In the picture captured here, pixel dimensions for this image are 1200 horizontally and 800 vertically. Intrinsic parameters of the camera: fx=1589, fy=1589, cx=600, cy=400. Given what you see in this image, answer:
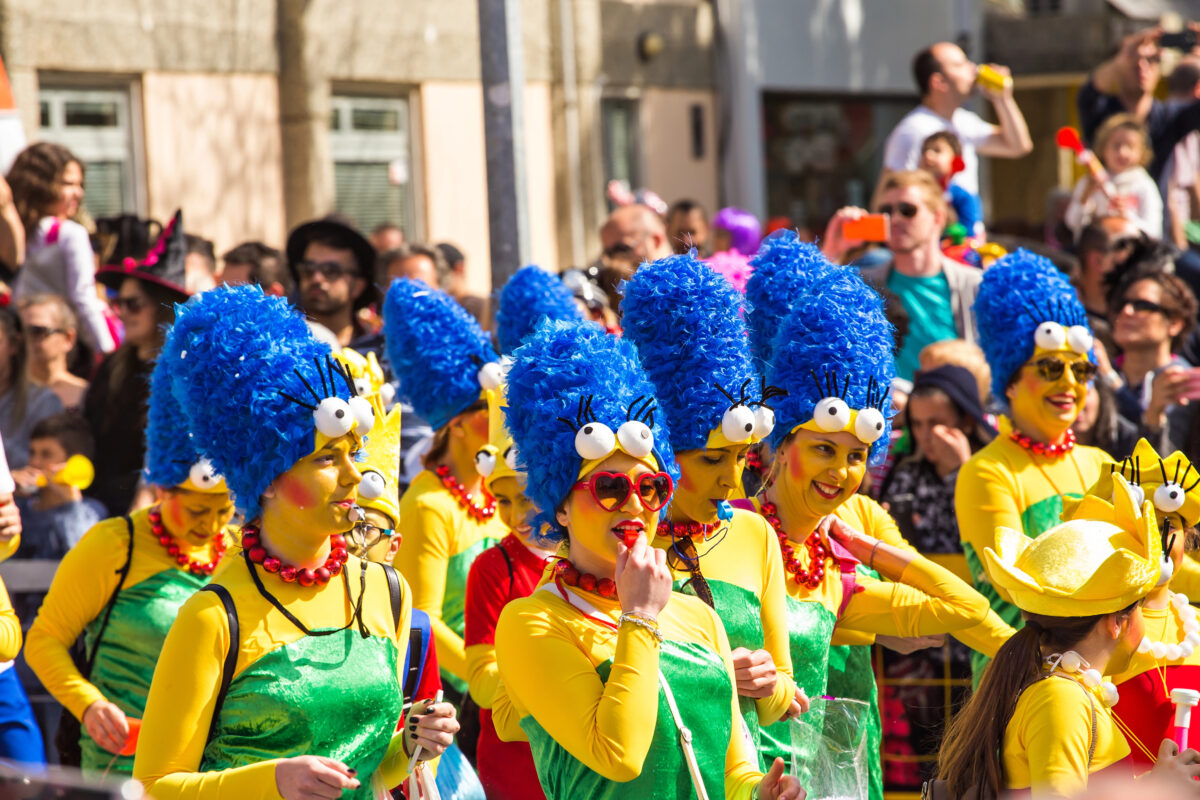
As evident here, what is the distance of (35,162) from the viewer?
23.8ft

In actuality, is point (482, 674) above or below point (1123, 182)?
below

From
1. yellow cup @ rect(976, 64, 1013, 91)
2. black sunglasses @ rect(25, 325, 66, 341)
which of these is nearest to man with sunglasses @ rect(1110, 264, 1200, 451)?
yellow cup @ rect(976, 64, 1013, 91)

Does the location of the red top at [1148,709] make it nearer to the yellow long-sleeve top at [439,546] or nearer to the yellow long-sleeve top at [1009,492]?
the yellow long-sleeve top at [1009,492]

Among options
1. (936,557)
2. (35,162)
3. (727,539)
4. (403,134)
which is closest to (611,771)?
(727,539)

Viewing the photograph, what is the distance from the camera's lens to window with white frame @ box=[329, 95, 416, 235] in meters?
12.4

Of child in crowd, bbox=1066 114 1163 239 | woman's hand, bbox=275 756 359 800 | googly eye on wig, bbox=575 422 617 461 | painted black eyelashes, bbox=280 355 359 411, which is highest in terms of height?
child in crowd, bbox=1066 114 1163 239

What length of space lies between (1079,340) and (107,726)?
9.56ft

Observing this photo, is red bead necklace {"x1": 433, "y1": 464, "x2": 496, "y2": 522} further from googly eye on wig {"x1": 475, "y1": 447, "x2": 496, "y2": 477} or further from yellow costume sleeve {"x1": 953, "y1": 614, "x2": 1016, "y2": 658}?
yellow costume sleeve {"x1": 953, "y1": 614, "x2": 1016, "y2": 658}

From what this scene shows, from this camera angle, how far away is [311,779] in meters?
2.76

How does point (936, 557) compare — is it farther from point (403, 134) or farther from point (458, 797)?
point (403, 134)

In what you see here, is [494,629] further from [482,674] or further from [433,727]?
[433,727]

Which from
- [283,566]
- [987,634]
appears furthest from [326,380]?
[987,634]

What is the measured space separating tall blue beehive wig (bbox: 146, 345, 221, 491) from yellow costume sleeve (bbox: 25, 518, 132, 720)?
255 millimetres

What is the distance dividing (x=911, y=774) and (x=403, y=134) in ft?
28.3
